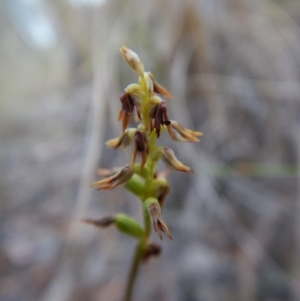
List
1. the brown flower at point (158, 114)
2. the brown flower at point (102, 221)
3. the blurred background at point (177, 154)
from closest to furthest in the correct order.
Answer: the brown flower at point (158, 114), the brown flower at point (102, 221), the blurred background at point (177, 154)

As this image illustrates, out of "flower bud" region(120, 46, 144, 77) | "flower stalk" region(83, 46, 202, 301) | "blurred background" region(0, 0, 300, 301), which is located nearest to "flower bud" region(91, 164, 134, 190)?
"flower stalk" region(83, 46, 202, 301)

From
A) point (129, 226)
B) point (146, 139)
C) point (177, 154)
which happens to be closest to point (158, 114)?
point (146, 139)

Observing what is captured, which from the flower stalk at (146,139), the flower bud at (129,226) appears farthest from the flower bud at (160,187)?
the flower bud at (129,226)

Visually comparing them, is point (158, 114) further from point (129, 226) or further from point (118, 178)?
point (129, 226)

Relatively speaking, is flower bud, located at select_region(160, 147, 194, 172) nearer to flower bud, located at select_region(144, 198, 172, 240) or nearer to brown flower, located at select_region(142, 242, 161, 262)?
flower bud, located at select_region(144, 198, 172, 240)

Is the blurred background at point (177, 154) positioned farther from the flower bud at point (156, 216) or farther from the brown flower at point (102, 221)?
the flower bud at point (156, 216)

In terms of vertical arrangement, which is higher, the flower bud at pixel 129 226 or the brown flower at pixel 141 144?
the brown flower at pixel 141 144
